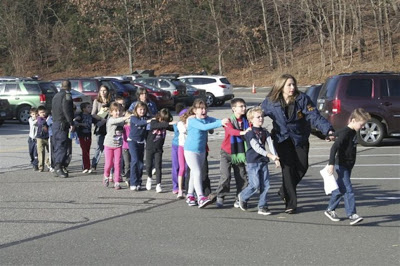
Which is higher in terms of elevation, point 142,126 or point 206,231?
point 142,126

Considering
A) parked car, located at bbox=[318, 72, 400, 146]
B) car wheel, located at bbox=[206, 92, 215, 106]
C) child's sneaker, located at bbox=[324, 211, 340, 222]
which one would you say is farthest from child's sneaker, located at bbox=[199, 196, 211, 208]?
car wheel, located at bbox=[206, 92, 215, 106]

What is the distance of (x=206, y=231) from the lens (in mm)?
8477

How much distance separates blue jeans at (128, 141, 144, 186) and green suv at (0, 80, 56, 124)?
16.9 metres

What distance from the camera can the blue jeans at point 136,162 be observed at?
1184 centimetres

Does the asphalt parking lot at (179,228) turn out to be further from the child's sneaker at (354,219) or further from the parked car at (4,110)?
the parked car at (4,110)

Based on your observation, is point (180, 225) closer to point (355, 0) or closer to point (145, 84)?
point (145, 84)

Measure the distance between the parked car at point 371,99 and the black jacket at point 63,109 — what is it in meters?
7.06

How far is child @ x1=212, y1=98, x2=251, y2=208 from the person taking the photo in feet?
32.6

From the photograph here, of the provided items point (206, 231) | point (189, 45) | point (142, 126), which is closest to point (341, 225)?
point (206, 231)

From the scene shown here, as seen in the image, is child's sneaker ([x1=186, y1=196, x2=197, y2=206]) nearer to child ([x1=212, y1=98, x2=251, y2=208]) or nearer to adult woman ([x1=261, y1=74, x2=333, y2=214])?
child ([x1=212, y1=98, x2=251, y2=208])

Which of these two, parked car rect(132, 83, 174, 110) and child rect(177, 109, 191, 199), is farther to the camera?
parked car rect(132, 83, 174, 110)

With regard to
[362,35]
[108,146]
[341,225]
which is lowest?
[341,225]

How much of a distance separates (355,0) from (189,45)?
17147 millimetres

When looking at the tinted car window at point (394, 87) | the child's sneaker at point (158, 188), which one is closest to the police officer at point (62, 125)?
the child's sneaker at point (158, 188)
